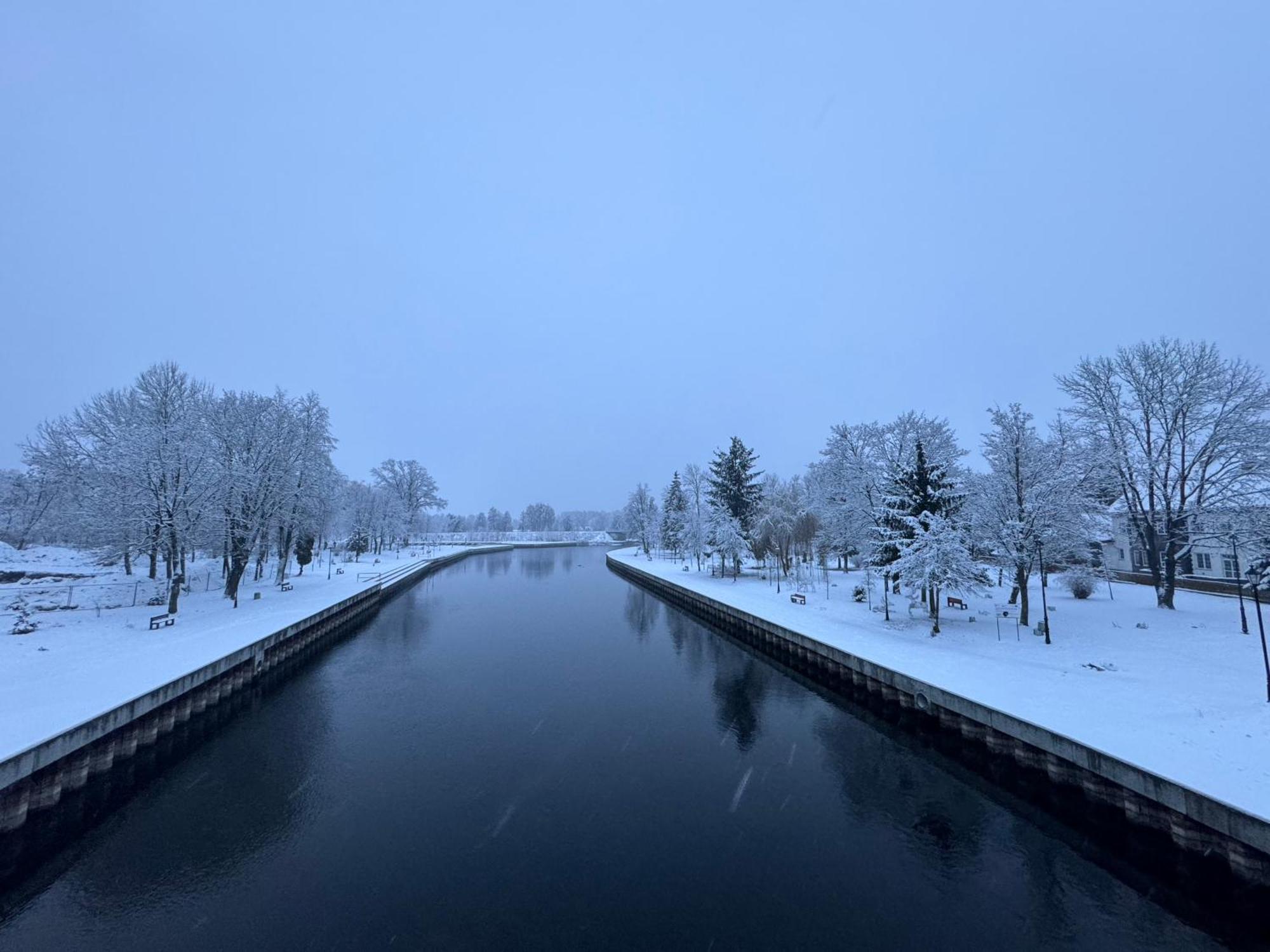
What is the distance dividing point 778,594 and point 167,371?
44.8m

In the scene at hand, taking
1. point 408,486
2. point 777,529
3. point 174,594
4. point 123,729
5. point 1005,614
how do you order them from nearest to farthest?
1. point 123,729
2. point 1005,614
3. point 174,594
4. point 777,529
5. point 408,486

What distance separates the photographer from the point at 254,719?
1873 centimetres

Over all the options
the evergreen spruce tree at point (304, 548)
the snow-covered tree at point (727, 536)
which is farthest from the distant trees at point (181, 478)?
the snow-covered tree at point (727, 536)

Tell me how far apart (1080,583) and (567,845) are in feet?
107

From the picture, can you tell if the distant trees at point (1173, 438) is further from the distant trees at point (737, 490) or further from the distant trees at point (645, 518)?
the distant trees at point (645, 518)

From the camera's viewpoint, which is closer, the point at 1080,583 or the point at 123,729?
the point at 123,729

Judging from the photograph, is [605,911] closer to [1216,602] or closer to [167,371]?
[1216,602]

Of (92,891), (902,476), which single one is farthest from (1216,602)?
(92,891)

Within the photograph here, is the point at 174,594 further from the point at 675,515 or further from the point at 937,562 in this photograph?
the point at 675,515

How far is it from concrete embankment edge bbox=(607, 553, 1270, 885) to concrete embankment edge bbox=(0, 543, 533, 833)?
2257 centimetres

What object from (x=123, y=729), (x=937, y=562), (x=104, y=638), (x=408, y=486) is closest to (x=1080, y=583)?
(x=937, y=562)

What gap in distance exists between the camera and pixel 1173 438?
87.7 ft

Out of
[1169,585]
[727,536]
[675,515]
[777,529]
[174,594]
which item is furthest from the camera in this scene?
[675,515]

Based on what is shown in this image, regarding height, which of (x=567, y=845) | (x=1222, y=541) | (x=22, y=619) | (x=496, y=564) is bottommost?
(x=496, y=564)
